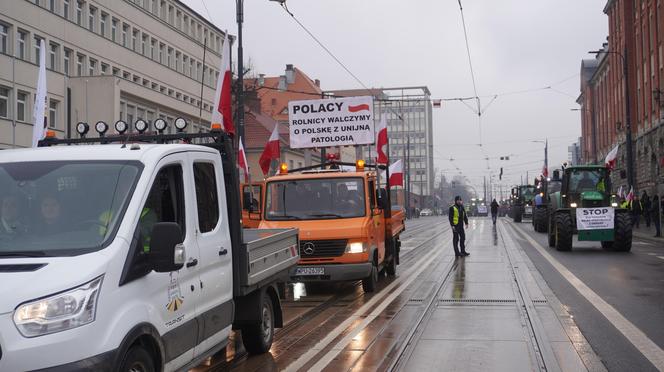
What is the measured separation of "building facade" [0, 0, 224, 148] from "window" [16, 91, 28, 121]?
0.17 feet

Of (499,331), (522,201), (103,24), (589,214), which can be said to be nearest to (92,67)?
(103,24)

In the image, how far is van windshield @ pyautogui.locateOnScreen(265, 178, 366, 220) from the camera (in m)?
12.2

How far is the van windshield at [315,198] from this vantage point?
1225 cm

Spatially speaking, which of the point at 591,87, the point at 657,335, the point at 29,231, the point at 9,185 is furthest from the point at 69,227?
the point at 591,87

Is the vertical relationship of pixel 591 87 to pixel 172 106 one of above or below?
above

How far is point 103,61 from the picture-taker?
4325 centimetres

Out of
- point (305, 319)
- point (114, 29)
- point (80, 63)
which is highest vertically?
point (114, 29)

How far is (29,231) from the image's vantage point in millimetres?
4535

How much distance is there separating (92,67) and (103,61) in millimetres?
1133

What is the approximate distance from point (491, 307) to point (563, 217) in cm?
1173

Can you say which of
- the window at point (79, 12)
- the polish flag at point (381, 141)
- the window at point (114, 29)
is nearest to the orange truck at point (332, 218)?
the polish flag at point (381, 141)

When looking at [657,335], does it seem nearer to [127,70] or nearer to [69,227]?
[69,227]

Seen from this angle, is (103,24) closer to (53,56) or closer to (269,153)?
(53,56)

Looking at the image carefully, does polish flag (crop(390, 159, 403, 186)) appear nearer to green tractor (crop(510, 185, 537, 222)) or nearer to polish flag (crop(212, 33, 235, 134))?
polish flag (crop(212, 33, 235, 134))
